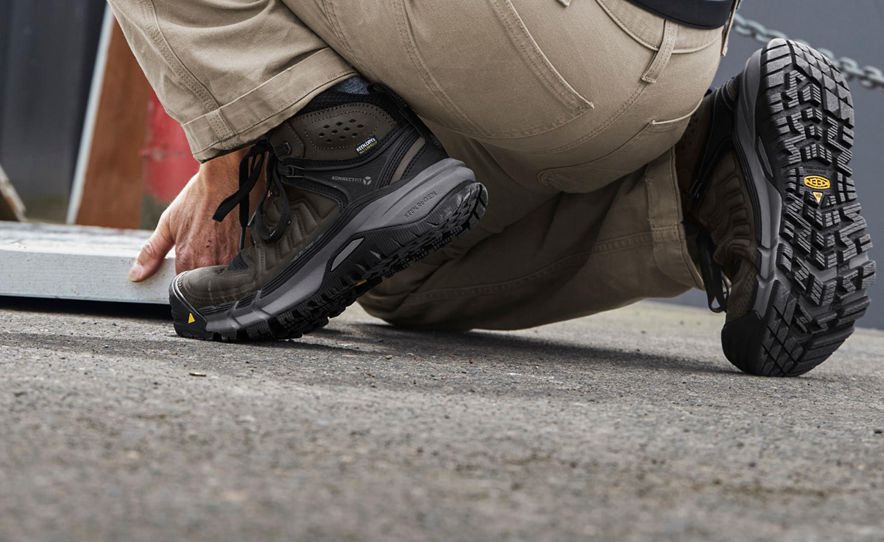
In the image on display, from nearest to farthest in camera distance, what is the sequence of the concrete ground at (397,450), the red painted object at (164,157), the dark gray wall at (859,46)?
the concrete ground at (397,450) → the red painted object at (164,157) → the dark gray wall at (859,46)

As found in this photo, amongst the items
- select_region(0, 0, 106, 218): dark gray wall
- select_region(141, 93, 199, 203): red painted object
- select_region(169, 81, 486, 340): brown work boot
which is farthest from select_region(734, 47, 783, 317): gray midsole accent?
select_region(0, 0, 106, 218): dark gray wall

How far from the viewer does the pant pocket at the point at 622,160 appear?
121 cm

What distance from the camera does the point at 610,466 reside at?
0.63 metres

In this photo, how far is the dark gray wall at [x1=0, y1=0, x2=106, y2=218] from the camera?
3.65m

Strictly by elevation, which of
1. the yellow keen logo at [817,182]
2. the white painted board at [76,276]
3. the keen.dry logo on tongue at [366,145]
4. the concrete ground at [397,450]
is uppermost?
the yellow keen logo at [817,182]

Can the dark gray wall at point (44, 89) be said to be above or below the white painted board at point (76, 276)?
above

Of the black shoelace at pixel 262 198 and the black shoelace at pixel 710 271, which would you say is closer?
the black shoelace at pixel 262 198

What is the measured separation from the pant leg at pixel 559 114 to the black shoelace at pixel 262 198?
16 centimetres

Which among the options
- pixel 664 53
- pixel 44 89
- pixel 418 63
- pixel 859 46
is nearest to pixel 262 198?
pixel 418 63

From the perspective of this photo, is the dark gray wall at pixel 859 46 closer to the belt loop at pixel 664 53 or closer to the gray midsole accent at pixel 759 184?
the gray midsole accent at pixel 759 184

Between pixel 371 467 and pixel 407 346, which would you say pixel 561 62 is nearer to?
pixel 407 346

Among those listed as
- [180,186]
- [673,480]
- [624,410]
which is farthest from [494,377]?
[180,186]

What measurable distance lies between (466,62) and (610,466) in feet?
1.90

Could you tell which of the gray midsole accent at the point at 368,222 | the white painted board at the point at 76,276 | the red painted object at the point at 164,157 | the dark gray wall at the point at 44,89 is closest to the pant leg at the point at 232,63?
the gray midsole accent at the point at 368,222
